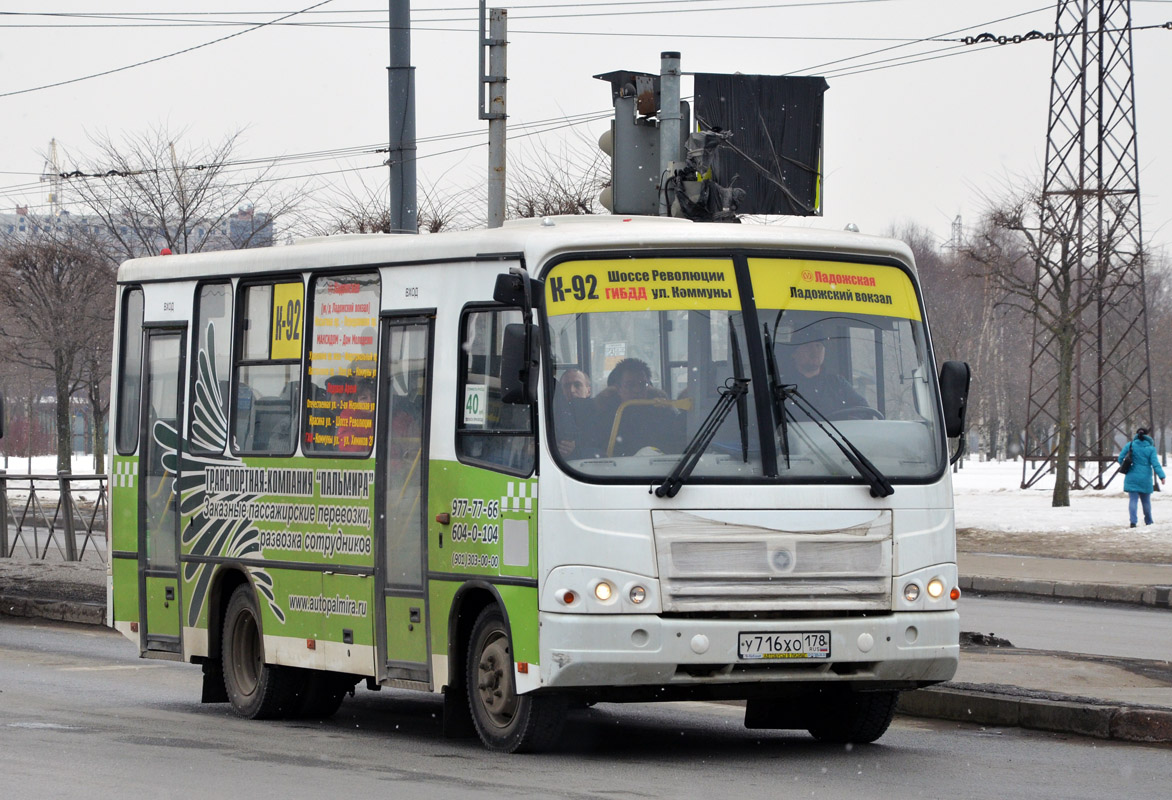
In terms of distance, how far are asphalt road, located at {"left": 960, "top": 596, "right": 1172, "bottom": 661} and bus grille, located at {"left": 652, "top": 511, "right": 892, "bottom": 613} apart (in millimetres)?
5633

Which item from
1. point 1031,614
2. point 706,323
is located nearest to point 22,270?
point 1031,614

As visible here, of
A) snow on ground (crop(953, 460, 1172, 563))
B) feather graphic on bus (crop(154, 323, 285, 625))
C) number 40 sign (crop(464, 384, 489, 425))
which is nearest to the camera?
number 40 sign (crop(464, 384, 489, 425))

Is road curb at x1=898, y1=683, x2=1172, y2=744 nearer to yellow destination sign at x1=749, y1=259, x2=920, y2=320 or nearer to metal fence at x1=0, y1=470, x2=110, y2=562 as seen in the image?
yellow destination sign at x1=749, y1=259, x2=920, y2=320

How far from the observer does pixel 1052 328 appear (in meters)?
39.1

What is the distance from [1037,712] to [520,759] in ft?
→ 10.1

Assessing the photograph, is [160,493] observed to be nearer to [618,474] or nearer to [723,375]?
[618,474]

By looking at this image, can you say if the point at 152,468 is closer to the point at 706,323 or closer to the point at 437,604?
the point at 437,604

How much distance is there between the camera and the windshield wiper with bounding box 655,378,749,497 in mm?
8891

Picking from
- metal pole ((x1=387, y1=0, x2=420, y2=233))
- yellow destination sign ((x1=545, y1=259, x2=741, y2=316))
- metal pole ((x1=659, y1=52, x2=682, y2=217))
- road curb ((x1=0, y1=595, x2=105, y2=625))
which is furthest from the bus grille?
road curb ((x1=0, y1=595, x2=105, y2=625))

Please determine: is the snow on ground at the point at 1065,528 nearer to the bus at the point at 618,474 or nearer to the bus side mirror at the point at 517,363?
the bus at the point at 618,474

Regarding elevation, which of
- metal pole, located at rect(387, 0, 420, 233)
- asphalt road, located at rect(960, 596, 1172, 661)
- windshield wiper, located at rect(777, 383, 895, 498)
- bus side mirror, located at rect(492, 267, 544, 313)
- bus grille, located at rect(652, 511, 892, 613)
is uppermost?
metal pole, located at rect(387, 0, 420, 233)

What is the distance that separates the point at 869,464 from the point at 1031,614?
35.7ft

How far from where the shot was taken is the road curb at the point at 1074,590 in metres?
21.0

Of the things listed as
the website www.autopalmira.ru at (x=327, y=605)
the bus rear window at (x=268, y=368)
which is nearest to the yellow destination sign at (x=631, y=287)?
the website www.autopalmira.ru at (x=327, y=605)
